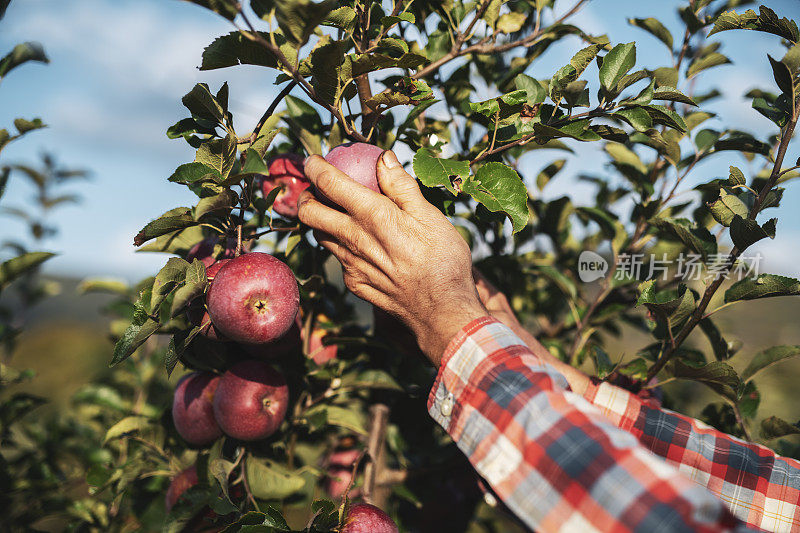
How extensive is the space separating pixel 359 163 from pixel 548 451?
2.14 ft

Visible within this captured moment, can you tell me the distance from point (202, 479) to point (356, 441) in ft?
2.24

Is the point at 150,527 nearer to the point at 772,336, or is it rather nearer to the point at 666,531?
the point at 666,531

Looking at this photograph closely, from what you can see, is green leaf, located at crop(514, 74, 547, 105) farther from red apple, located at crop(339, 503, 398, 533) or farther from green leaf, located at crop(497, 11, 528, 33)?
red apple, located at crop(339, 503, 398, 533)

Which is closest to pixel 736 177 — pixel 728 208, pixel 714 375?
pixel 728 208

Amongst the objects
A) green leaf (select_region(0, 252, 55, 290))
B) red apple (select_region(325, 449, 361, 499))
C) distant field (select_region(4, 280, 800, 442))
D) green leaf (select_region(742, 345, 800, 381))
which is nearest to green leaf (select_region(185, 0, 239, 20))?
green leaf (select_region(0, 252, 55, 290))

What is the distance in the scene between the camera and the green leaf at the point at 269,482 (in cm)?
120

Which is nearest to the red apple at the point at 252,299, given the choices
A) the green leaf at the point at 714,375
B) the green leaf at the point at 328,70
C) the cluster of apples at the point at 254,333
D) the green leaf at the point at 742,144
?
the cluster of apples at the point at 254,333

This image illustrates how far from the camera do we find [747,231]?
113cm

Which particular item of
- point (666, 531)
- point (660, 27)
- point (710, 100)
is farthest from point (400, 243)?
point (710, 100)

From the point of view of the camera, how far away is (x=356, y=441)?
68.5 inches

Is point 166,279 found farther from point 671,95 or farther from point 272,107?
point 671,95

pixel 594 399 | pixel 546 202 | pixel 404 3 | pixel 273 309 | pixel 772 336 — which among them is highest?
pixel 404 3

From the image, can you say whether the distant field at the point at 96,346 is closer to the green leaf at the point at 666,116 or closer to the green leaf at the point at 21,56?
the green leaf at the point at 666,116

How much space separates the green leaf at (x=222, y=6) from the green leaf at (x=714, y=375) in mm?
1252
